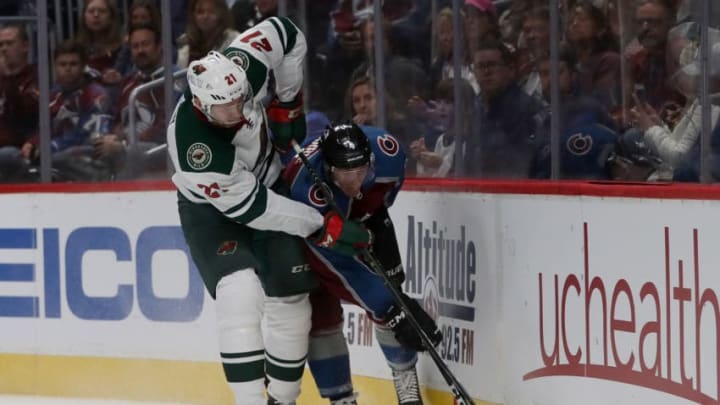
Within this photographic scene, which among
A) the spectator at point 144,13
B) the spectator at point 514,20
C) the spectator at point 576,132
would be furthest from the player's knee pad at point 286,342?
the spectator at point 144,13

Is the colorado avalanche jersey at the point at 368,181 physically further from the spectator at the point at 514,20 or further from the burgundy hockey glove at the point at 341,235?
the spectator at the point at 514,20

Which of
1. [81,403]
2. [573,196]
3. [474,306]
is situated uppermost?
[573,196]

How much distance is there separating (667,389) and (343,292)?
186cm

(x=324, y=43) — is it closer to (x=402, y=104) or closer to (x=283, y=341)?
(x=402, y=104)

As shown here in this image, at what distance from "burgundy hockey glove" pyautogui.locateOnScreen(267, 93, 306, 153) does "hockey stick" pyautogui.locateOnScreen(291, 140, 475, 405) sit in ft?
0.52

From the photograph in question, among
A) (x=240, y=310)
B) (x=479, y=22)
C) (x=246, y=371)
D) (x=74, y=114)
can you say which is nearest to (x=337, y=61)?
(x=479, y=22)

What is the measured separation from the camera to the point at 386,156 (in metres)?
6.38

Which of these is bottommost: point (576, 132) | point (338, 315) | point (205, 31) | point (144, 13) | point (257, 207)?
point (338, 315)

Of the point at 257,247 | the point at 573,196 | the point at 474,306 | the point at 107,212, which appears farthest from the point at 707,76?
the point at 107,212

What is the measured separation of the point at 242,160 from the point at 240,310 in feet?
1.86

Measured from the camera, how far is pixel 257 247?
654 cm

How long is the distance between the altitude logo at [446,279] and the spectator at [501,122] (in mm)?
304

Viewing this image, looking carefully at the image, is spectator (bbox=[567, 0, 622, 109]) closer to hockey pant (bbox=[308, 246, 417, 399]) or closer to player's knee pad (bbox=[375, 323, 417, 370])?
hockey pant (bbox=[308, 246, 417, 399])

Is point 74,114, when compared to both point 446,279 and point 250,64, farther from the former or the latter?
point 446,279
